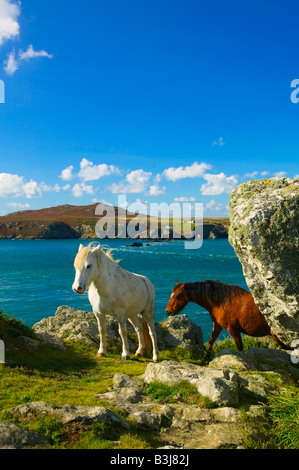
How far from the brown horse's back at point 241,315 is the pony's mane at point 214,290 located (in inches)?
1.4

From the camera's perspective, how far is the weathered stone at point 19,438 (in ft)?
13.9

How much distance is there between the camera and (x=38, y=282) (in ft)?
170

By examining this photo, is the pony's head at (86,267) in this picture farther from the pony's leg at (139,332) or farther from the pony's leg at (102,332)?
the pony's leg at (139,332)

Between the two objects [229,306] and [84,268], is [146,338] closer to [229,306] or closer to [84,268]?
[229,306]

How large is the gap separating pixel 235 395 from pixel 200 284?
535 centimetres

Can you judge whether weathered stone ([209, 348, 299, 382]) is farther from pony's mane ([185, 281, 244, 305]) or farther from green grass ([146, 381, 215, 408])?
green grass ([146, 381, 215, 408])

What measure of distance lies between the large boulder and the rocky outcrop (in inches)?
279

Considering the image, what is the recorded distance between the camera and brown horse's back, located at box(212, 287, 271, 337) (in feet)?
34.4

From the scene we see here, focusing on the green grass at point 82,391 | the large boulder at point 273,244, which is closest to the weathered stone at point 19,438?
the green grass at point 82,391

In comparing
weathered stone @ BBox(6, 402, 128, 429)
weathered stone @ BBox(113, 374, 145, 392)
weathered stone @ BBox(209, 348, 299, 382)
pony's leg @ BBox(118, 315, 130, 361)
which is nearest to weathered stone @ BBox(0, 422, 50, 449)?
weathered stone @ BBox(6, 402, 128, 429)

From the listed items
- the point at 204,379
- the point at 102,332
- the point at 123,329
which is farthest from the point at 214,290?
the point at 204,379

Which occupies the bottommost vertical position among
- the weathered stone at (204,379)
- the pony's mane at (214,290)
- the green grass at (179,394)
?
the green grass at (179,394)
